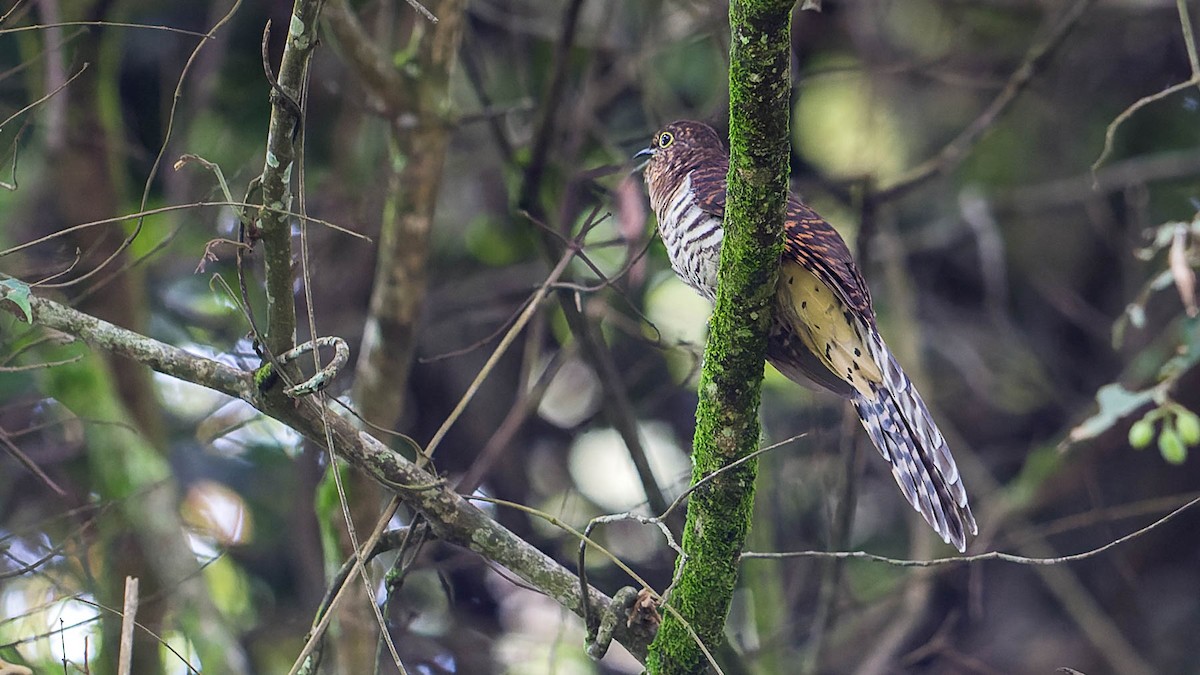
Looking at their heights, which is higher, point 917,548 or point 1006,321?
point 1006,321

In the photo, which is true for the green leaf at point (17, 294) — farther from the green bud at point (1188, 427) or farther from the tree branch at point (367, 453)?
the green bud at point (1188, 427)

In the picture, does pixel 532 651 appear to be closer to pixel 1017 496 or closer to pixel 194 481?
pixel 194 481

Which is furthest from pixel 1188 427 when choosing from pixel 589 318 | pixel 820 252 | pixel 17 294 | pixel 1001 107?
pixel 17 294

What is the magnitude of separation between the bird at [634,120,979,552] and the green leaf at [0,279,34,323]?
1.77 meters

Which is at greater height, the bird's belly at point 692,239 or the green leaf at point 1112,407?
the green leaf at point 1112,407

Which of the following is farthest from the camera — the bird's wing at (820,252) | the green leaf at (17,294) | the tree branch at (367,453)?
the bird's wing at (820,252)

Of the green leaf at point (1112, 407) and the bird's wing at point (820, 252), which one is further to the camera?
the green leaf at point (1112, 407)

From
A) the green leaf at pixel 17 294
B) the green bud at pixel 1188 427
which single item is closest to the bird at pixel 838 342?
the green bud at pixel 1188 427

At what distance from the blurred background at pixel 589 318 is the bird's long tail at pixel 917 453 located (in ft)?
2.22

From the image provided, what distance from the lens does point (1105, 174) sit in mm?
5961

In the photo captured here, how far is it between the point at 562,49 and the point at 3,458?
3265 mm

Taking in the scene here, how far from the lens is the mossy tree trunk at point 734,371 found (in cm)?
228

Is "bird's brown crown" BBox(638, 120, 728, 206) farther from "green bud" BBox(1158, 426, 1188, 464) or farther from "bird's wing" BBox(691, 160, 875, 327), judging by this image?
"green bud" BBox(1158, 426, 1188, 464)

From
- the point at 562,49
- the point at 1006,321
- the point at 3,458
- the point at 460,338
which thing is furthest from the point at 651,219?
the point at 3,458
